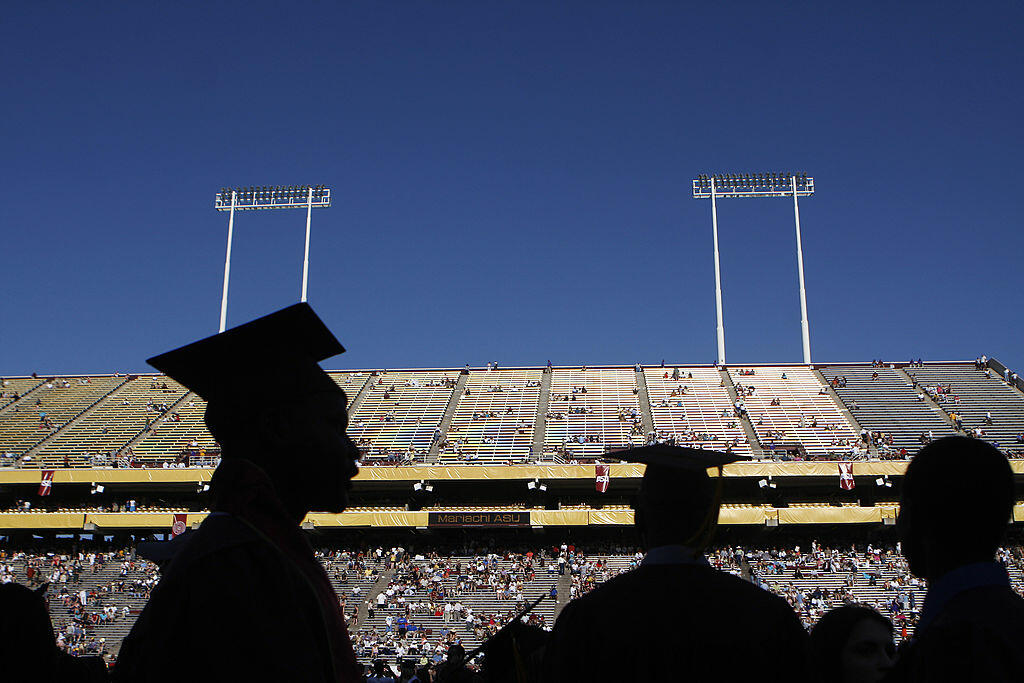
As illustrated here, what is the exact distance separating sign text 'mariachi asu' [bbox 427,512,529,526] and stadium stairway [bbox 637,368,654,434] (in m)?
9.75

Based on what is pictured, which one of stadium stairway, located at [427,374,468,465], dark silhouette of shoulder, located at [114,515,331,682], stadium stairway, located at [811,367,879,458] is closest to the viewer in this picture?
dark silhouette of shoulder, located at [114,515,331,682]

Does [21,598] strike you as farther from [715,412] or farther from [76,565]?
[715,412]

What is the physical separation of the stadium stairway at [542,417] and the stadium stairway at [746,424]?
1047 centimetres

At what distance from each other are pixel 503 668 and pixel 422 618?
84.5 ft

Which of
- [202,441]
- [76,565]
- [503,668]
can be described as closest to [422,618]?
[76,565]

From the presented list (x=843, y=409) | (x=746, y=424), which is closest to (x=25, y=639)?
(x=746, y=424)

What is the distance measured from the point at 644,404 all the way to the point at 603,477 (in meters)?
11.3

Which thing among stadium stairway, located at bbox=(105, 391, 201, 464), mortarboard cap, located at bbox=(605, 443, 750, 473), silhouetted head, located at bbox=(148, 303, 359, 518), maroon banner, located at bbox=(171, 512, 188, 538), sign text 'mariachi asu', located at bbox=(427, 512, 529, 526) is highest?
stadium stairway, located at bbox=(105, 391, 201, 464)

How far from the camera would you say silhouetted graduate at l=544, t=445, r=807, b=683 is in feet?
8.29

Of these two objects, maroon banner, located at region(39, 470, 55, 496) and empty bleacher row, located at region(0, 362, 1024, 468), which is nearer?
maroon banner, located at region(39, 470, 55, 496)

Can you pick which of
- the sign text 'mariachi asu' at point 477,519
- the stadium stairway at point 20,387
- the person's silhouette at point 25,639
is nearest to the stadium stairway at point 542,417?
the sign text 'mariachi asu' at point 477,519

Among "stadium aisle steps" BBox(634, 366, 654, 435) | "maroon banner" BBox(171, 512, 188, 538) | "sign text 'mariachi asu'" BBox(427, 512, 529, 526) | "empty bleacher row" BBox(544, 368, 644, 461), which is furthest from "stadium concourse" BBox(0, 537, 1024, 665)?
"stadium aisle steps" BBox(634, 366, 654, 435)

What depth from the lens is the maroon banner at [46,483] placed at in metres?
Result: 37.7

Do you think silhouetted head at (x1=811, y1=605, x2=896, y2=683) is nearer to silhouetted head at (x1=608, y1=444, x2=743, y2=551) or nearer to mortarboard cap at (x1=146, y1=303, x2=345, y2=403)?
silhouetted head at (x1=608, y1=444, x2=743, y2=551)
